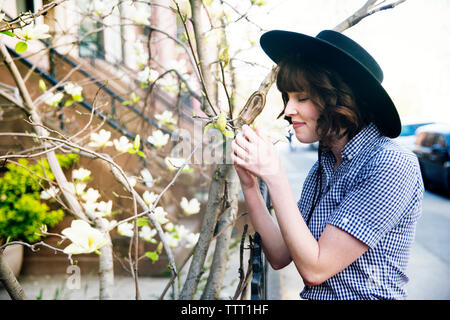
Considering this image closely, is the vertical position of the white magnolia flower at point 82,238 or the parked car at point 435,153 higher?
the white magnolia flower at point 82,238

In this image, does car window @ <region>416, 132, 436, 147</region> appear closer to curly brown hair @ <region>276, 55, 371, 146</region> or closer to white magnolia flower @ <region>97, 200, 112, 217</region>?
curly brown hair @ <region>276, 55, 371, 146</region>

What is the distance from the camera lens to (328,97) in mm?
1209

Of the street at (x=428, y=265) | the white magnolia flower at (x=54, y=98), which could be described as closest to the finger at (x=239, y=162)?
the white magnolia flower at (x=54, y=98)

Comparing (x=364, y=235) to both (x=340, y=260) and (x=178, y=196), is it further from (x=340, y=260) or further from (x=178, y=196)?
(x=178, y=196)

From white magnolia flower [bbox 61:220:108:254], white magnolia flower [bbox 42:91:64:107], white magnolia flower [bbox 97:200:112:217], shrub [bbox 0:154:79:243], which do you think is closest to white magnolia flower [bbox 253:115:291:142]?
white magnolia flower [bbox 61:220:108:254]

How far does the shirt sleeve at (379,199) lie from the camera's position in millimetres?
1039

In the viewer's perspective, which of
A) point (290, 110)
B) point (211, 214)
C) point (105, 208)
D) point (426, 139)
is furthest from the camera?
point (426, 139)

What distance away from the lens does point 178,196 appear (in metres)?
4.92

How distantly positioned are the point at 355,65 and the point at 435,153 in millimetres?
7914

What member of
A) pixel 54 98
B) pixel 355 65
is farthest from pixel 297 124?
pixel 54 98

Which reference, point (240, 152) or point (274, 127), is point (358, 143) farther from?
point (240, 152)

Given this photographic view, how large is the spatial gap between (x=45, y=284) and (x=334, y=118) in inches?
134

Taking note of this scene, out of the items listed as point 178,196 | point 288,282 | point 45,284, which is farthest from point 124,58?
point 288,282

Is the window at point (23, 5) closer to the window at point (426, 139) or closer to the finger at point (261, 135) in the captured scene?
the finger at point (261, 135)
